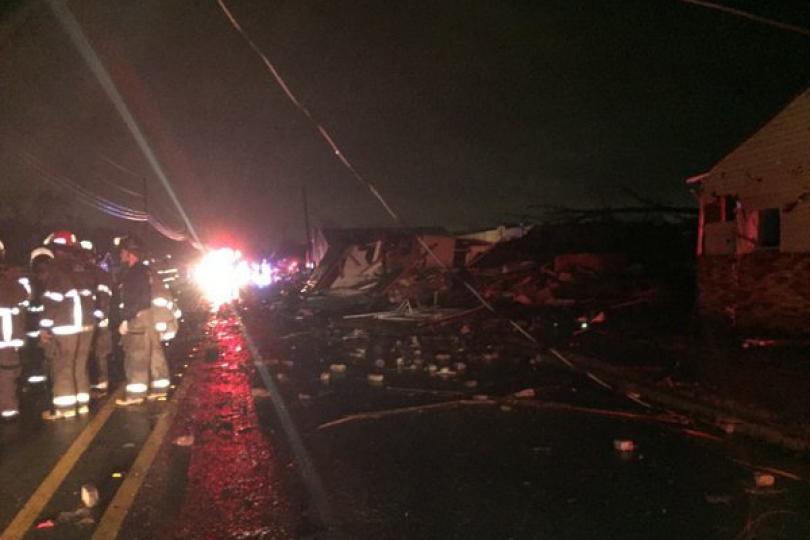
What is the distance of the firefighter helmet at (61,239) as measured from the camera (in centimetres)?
822

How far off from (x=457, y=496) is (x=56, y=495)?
3.11 meters

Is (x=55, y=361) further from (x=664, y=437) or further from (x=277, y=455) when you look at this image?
(x=664, y=437)

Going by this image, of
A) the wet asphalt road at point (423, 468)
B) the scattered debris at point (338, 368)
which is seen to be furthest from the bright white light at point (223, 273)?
the wet asphalt road at point (423, 468)

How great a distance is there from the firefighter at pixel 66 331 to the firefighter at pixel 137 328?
1.41 ft

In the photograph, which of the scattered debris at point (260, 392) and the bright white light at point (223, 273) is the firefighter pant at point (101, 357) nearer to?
the scattered debris at point (260, 392)

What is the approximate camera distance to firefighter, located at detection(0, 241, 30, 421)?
294 inches

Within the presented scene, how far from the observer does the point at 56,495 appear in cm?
519

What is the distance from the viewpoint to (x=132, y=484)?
17.7ft

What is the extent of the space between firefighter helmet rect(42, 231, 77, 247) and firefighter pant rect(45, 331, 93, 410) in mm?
1209

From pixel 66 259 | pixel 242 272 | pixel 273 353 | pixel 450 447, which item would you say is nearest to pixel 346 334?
pixel 273 353

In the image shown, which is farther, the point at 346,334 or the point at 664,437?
the point at 346,334

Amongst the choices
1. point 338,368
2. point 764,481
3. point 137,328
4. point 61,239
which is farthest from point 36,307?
point 764,481

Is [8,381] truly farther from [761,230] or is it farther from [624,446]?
[761,230]

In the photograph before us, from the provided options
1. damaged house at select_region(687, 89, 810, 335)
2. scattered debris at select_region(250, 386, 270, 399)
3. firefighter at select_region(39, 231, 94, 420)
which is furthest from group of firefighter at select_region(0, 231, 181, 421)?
damaged house at select_region(687, 89, 810, 335)
